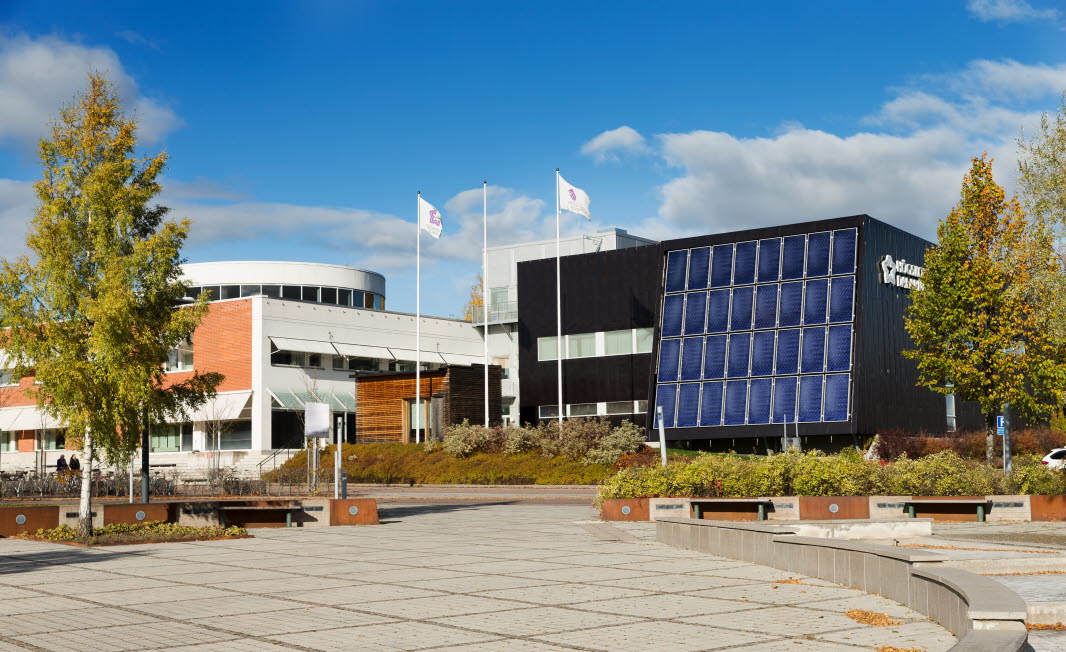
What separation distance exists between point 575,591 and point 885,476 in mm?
13508

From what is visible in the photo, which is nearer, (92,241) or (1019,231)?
(92,241)

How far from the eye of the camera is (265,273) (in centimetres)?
7950

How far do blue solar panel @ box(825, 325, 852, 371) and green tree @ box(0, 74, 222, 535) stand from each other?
32479 millimetres

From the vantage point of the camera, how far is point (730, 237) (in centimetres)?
5281

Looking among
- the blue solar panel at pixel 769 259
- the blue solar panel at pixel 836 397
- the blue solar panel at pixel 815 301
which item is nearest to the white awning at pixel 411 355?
the blue solar panel at pixel 769 259

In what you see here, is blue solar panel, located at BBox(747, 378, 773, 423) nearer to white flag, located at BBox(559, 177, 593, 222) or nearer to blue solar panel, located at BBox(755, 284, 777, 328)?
blue solar panel, located at BBox(755, 284, 777, 328)

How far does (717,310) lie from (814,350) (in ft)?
17.3

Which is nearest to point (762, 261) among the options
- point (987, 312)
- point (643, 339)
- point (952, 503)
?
point (643, 339)

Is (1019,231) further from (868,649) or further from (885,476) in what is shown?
(868,649)

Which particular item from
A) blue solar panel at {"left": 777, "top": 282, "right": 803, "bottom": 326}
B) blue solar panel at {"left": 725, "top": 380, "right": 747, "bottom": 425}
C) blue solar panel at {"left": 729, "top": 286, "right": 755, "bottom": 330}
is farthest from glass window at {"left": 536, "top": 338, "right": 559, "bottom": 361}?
blue solar panel at {"left": 777, "top": 282, "right": 803, "bottom": 326}

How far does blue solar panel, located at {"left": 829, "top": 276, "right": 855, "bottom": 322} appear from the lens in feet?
160

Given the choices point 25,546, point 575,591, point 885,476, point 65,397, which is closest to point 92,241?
point 65,397

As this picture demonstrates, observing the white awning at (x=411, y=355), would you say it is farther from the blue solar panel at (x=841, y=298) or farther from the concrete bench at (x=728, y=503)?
the concrete bench at (x=728, y=503)

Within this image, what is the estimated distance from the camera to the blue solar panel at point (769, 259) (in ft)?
168
